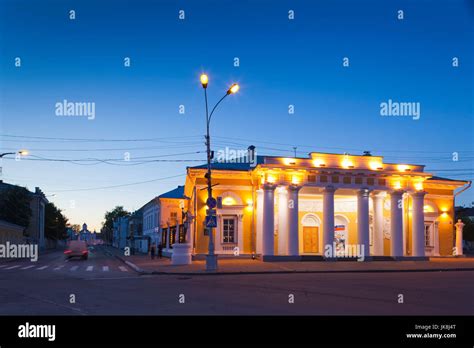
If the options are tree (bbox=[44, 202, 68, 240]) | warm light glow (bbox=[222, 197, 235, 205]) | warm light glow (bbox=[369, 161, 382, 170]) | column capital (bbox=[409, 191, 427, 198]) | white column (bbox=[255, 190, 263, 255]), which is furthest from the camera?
tree (bbox=[44, 202, 68, 240])

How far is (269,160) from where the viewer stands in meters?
35.6

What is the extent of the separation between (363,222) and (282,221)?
5952 millimetres

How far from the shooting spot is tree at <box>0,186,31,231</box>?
70.2 meters

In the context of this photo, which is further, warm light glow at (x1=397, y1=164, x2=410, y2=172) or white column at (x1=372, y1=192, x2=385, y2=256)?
white column at (x1=372, y1=192, x2=385, y2=256)

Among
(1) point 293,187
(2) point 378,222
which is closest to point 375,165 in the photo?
(2) point 378,222

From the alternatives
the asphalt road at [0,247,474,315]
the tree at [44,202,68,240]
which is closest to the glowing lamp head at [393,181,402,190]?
the asphalt road at [0,247,474,315]

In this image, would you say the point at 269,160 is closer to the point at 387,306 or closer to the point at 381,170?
the point at 381,170

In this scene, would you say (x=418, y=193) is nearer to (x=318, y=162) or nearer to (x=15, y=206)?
(x=318, y=162)

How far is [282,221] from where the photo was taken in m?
37.4

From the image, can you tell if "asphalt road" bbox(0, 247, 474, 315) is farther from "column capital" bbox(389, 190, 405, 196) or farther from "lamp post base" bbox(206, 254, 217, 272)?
"column capital" bbox(389, 190, 405, 196)

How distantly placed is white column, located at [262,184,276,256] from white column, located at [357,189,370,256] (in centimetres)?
672

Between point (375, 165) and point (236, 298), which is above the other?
point (375, 165)

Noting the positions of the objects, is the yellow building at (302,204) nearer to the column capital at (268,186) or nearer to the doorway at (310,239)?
the column capital at (268,186)
